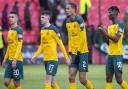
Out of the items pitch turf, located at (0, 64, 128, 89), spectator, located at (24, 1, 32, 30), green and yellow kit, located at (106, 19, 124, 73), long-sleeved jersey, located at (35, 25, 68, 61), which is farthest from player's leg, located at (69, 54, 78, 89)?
spectator, located at (24, 1, 32, 30)

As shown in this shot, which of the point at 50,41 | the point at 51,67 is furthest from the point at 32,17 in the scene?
the point at 51,67

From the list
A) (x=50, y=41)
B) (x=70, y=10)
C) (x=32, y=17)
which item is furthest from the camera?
(x=32, y=17)

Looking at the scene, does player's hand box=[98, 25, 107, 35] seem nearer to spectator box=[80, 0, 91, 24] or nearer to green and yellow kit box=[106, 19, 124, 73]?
green and yellow kit box=[106, 19, 124, 73]

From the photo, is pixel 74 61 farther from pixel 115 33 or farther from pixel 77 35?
pixel 115 33

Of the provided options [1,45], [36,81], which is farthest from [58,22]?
[36,81]

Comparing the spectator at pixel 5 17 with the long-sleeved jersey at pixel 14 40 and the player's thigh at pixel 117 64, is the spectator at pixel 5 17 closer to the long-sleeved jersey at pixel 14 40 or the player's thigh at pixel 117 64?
the long-sleeved jersey at pixel 14 40

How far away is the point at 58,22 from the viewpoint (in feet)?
80.0

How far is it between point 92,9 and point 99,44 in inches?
63.4

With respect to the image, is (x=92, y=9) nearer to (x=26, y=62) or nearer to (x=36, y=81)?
(x=26, y=62)

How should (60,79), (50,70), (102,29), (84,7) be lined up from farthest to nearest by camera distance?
(84,7)
(60,79)
(50,70)
(102,29)

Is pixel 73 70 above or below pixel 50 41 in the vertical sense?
below

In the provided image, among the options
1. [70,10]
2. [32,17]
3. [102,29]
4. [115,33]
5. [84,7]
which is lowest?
[32,17]

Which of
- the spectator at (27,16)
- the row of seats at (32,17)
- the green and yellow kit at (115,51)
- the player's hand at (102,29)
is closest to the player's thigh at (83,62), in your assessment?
the green and yellow kit at (115,51)

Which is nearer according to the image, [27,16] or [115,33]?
[115,33]
